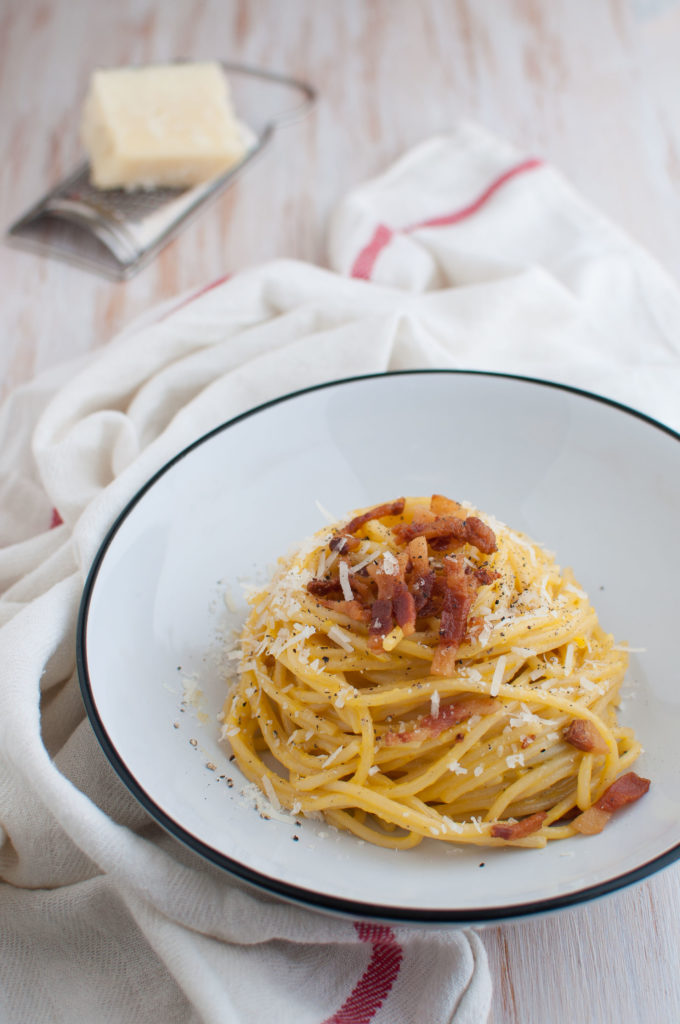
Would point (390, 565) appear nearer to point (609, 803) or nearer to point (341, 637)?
point (341, 637)

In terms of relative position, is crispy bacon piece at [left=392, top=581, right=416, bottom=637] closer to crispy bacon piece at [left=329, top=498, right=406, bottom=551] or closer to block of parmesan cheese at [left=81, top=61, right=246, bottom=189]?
crispy bacon piece at [left=329, top=498, right=406, bottom=551]

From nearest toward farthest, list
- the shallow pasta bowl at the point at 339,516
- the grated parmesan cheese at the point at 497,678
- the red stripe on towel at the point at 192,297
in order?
the shallow pasta bowl at the point at 339,516
the grated parmesan cheese at the point at 497,678
the red stripe on towel at the point at 192,297

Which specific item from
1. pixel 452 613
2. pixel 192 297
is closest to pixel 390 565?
pixel 452 613

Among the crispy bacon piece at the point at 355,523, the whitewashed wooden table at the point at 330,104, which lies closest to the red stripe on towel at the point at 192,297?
the whitewashed wooden table at the point at 330,104

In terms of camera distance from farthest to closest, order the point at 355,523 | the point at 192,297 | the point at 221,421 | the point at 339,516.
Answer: the point at 192,297, the point at 221,421, the point at 339,516, the point at 355,523

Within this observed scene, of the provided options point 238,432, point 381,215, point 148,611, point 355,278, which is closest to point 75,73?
point 381,215

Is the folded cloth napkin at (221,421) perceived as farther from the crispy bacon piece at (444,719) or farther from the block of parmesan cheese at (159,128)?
the block of parmesan cheese at (159,128)

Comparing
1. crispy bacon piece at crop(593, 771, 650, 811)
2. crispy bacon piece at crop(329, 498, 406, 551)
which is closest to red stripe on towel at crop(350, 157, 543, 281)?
crispy bacon piece at crop(329, 498, 406, 551)
